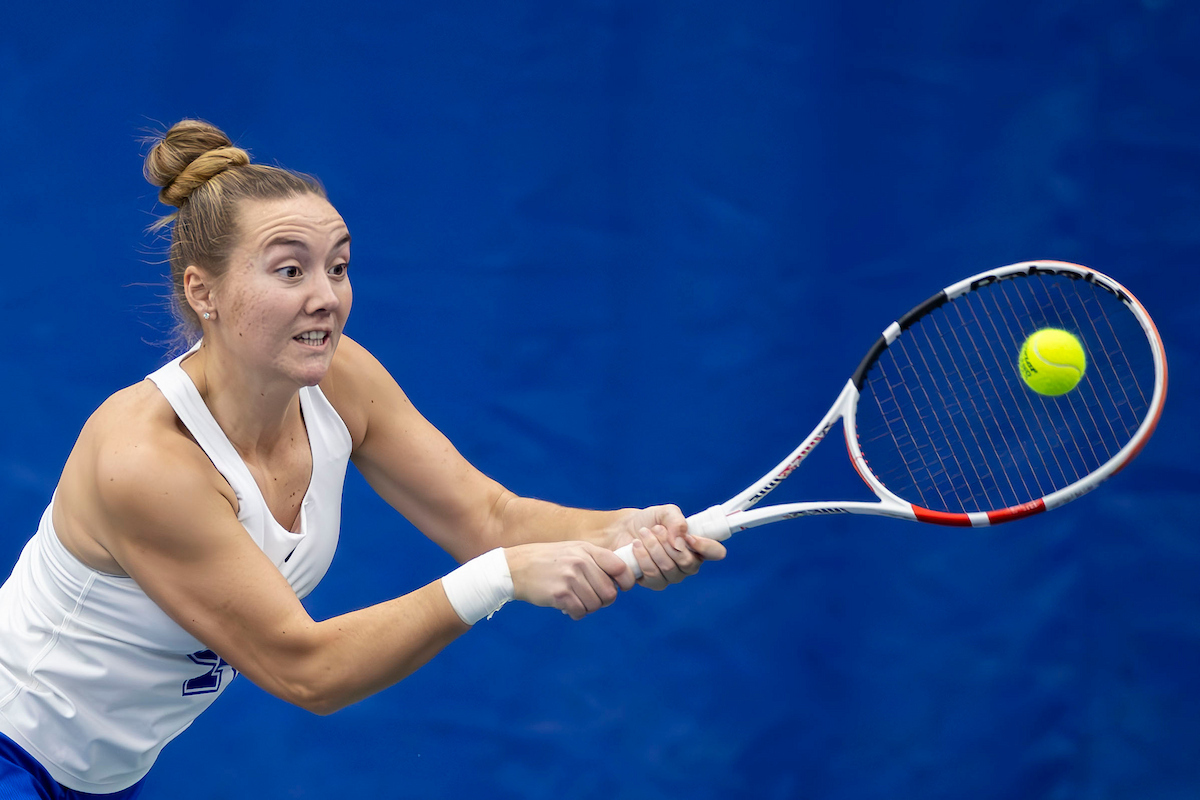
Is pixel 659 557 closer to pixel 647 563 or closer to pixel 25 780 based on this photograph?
pixel 647 563

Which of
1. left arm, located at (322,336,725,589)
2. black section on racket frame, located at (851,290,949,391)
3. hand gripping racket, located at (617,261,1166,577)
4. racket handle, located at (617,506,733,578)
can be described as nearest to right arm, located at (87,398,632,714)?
racket handle, located at (617,506,733,578)

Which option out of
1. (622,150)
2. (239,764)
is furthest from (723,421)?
(239,764)

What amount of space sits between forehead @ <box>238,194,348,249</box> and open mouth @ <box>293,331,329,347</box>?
110mm

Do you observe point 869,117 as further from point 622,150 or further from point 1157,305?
point 1157,305

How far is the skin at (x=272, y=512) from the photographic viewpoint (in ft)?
4.21

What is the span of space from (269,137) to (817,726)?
1731 millimetres

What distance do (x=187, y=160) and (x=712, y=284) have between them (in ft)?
4.07

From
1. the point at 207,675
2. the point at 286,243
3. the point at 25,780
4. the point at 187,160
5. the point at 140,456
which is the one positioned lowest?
the point at 25,780

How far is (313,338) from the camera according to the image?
1.41m

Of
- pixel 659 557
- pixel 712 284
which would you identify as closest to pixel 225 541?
pixel 659 557

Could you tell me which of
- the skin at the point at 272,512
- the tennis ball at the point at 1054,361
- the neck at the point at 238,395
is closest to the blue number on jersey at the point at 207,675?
the skin at the point at 272,512

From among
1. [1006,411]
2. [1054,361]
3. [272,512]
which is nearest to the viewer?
[272,512]

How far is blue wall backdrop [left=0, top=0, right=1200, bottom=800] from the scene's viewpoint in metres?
2.37

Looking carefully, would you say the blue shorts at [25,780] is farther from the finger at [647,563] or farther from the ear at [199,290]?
the finger at [647,563]
